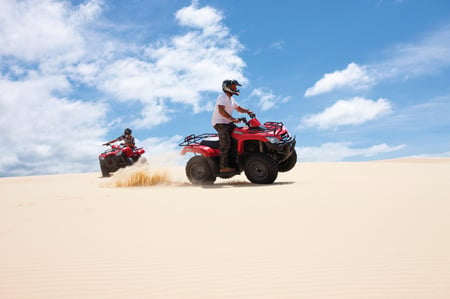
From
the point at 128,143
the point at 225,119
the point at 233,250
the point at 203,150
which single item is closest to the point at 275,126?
the point at 225,119

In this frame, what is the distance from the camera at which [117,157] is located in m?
15.7

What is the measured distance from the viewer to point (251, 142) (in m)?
8.74

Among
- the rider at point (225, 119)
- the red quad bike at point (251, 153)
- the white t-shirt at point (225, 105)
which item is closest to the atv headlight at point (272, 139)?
the red quad bike at point (251, 153)

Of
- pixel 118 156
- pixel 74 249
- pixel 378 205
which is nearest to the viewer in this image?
pixel 74 249

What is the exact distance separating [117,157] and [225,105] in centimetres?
858

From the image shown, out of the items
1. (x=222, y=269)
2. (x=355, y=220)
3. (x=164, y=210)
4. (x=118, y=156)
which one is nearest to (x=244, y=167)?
(x=164, y=210)

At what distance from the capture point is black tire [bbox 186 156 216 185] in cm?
921

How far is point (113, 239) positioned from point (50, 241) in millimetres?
667

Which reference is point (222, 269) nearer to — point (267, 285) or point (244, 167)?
point (267, 285)

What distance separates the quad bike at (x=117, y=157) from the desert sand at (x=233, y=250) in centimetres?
1001

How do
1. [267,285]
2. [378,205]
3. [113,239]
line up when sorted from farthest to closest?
[378,205] → [113,239] → [267,285]

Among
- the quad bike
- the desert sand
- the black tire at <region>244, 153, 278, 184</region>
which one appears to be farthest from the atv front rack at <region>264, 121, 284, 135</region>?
the quad bike

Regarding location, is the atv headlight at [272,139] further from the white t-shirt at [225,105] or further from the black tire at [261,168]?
the white t-shirt at [225,105]

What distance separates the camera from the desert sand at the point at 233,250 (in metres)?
2.54
